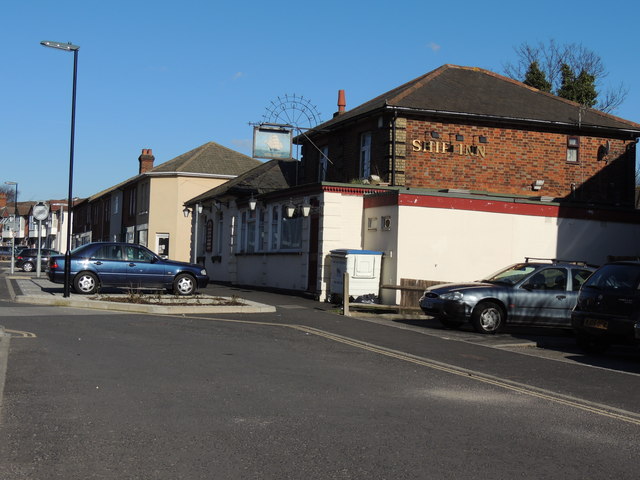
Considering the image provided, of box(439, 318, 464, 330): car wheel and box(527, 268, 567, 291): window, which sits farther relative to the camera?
box(439, 318, 464, 330): car wheel

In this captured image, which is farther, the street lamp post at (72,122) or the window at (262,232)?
the window at (262,232)

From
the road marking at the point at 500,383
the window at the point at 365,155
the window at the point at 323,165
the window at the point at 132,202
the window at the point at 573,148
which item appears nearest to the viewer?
the road marking at the point at 500,383

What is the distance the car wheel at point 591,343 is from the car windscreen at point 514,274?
308cm

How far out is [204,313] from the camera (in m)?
19.2

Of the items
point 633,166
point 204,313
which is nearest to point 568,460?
point 204,313

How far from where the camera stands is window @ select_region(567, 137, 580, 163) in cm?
2986

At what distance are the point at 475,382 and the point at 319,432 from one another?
3.93m

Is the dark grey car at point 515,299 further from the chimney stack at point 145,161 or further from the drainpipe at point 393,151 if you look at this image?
the chimney stack at point 145,161

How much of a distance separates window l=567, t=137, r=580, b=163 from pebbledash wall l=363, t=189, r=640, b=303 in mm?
5605

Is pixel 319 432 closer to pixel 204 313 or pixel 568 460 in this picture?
pixel 568 460

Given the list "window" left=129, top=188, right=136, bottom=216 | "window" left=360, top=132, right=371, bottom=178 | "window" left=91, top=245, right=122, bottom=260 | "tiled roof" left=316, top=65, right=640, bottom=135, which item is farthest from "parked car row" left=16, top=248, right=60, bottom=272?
"window" left=91, top=245, right=122, bottom=260

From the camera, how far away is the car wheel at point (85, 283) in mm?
23484

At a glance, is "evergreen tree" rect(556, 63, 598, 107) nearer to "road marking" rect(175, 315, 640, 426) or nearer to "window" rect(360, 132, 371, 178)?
"window" rect(360, 132, 371, 178)

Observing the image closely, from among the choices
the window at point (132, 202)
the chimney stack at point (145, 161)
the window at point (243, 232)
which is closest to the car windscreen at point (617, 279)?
the window at point (243, 232)
